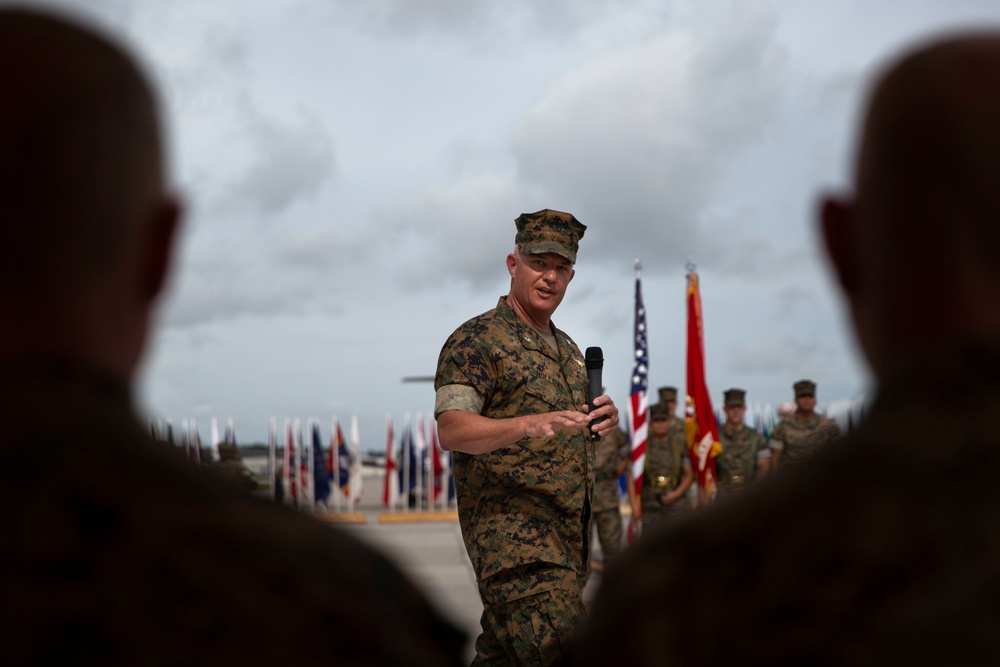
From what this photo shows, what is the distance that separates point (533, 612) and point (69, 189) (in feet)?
10.2

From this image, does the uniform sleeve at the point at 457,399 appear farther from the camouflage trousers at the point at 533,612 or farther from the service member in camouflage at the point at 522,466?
the camouflage trousers at the point at 533,612

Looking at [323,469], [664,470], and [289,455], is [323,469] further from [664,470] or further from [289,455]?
[664,470]

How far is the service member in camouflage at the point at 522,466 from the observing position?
3.89 m

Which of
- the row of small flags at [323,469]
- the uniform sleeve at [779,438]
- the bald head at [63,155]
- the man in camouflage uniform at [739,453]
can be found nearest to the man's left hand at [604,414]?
the bald head at [63,155]

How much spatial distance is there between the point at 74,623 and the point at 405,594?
33cm

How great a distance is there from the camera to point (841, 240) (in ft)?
3.99

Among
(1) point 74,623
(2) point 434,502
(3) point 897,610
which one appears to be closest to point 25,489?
(1) point 74,623

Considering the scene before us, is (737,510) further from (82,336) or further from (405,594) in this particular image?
(82,336)

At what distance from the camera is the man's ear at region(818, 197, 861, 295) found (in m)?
1.20

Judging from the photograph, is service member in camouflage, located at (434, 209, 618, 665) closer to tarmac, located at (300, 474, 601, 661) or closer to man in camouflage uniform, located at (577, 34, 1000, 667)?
tarmac, located at (300, 474, 601, 661)

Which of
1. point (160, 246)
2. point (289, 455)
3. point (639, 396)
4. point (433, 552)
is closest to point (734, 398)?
point (639, 396)

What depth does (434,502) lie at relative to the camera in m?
26.5

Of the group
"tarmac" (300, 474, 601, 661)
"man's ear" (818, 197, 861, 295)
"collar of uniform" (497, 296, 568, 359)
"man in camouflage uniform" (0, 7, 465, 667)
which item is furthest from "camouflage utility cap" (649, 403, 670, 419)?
"man in camouflage uniform" (0, 7, 465, 667)

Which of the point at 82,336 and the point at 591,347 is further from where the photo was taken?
the point at 591,347
